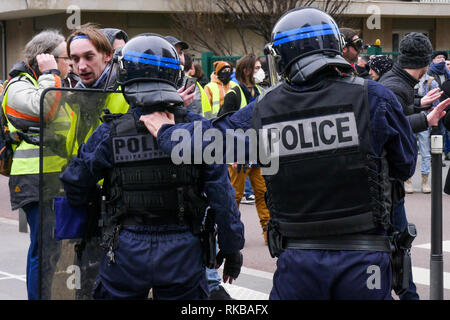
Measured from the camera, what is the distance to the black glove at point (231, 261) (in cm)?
401

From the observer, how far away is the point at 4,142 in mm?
5516

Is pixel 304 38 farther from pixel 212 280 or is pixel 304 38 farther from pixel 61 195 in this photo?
pixel 212 280

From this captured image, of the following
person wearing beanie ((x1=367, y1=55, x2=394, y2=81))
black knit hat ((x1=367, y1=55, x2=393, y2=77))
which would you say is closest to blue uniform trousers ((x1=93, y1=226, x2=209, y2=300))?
person wearing beanie ((x1=367, y1=55, x2=394, y2=81))

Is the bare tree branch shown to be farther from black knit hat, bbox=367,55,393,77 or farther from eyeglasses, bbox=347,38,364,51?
eyeglasses, bbox=347,38,364,51

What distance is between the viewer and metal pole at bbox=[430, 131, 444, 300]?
5.67 metres

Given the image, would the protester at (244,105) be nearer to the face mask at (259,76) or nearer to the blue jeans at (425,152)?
the face mask at (259,76)

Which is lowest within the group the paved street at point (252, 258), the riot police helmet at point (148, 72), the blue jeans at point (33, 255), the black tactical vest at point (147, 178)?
the paved street at point (252, 258)

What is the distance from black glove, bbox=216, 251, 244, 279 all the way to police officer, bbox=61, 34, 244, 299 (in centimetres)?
17

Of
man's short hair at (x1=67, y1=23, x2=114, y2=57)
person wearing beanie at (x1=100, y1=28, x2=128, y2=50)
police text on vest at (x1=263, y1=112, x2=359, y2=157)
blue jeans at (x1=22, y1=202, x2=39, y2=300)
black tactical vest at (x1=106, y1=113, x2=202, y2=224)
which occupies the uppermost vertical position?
person wearing beanie at (x1=100, y1=28, x2=128, y2=50)

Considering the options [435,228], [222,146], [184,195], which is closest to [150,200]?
[184,195]

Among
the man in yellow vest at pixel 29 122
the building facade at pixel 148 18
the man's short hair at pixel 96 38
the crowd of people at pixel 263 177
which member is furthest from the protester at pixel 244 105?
the building facade at pixel 148 18

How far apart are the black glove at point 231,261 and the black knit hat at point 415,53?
269 cm

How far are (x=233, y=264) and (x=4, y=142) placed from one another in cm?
231

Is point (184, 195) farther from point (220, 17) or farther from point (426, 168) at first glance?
point (220, 17)
